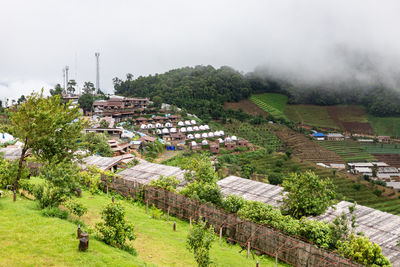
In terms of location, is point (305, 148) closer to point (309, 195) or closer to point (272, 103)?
point (272, 103)

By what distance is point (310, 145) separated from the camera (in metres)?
77.7

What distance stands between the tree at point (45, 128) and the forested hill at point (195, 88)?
230 feet

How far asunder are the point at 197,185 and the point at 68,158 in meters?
7.44

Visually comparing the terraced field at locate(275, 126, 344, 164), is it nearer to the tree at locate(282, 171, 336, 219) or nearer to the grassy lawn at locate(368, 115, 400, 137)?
the grassy lawn at locate(368, 115, 400, 137)

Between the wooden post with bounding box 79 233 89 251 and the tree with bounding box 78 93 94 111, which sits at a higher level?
the tree with bounding box 78 93 94 111

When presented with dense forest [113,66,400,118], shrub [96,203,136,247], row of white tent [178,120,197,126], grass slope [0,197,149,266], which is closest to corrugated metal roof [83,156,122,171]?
grass slope [0,197,149,266]

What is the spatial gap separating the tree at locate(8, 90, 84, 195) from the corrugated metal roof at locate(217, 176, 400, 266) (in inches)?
452

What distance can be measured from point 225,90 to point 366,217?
90.7 m

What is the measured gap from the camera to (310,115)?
4208 inches

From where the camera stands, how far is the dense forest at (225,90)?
94.0 m

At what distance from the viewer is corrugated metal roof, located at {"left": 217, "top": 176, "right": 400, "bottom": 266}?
1533cm

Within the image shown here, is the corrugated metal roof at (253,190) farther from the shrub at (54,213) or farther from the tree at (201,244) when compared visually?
the shrub at (54,213)

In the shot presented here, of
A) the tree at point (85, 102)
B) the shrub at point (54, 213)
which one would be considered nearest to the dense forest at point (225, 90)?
the tree at point (85, 102)

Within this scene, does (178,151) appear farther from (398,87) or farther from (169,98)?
(398,87)
